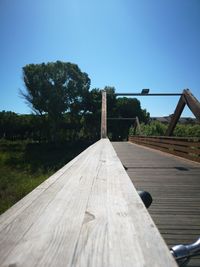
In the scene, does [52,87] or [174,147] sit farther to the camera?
[52,87]

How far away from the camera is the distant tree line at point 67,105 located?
42281mm

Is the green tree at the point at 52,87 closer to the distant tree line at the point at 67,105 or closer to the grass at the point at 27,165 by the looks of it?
the distant tree line at the point at 67,105

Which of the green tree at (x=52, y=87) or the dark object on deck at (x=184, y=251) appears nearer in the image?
the dark object on deck at (x=184, y=251)

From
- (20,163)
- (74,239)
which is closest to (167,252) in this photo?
(74,239)

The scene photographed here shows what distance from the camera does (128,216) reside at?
896 mm

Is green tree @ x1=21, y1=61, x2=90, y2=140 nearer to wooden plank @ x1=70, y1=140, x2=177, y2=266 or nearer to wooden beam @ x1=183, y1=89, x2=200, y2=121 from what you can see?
wooden beam @ x1=183, y1=89, x2=200, y2=121

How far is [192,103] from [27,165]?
76.1 ft

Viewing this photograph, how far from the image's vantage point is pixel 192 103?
1056 centimetres

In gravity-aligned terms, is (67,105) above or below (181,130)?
above

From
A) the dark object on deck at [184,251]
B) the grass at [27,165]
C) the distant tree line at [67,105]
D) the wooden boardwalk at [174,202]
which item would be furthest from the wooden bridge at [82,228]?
the distant tree line at [67,105]

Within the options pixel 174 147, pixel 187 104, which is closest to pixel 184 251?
pixel 174 147

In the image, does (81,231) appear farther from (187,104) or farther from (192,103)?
(187,104)

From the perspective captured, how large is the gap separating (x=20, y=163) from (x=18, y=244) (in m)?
31.8

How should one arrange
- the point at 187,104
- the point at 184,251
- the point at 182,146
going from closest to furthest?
the point at 184,251, the point at 182,146, the point at 187,104
